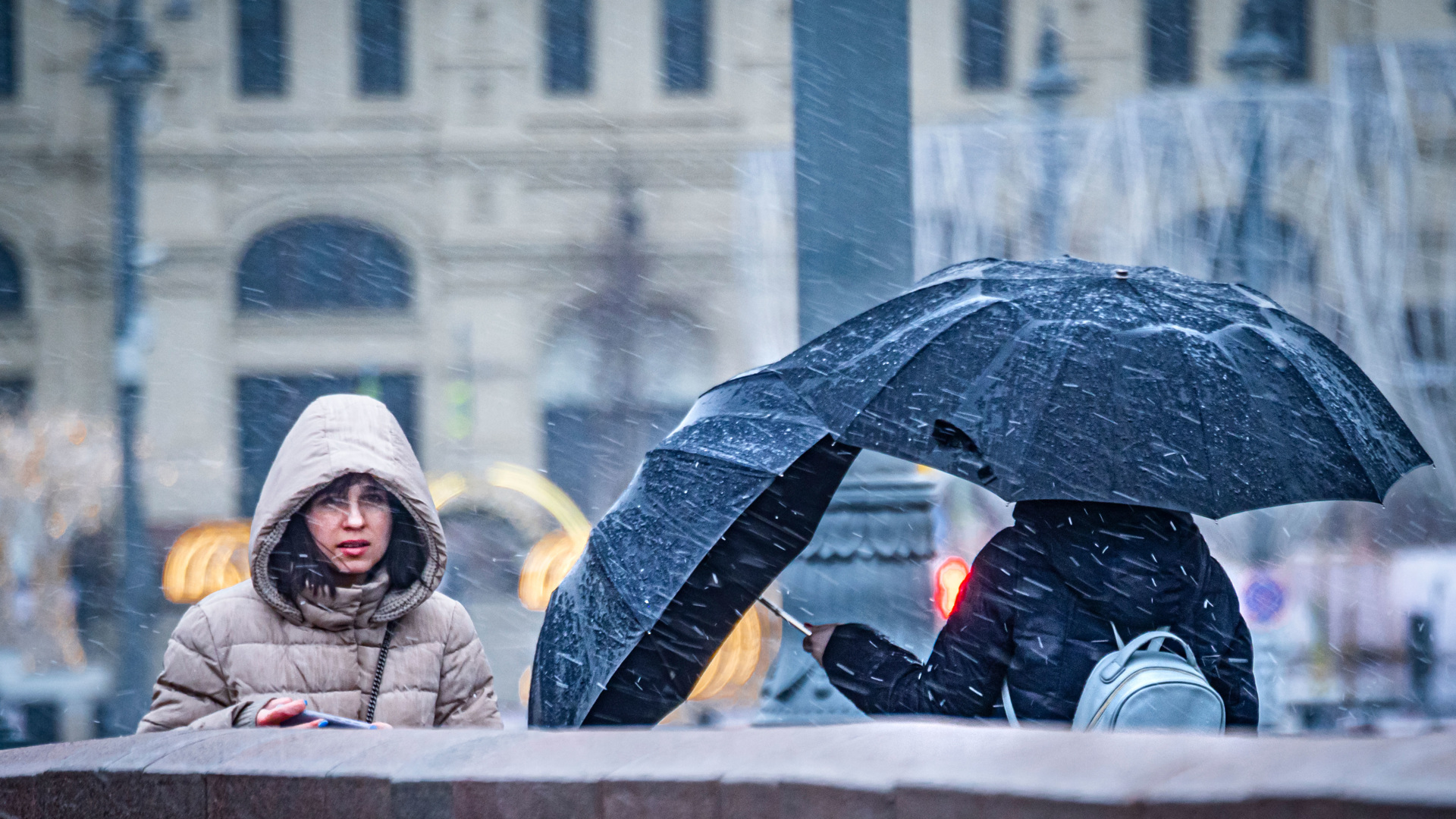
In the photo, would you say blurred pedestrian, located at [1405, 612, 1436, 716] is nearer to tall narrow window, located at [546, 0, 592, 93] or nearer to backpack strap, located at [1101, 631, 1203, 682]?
backpack strap, located at [1101, 631, 1203, 682]

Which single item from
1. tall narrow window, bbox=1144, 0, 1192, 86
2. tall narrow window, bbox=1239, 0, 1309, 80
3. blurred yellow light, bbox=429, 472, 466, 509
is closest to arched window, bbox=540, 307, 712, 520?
blurred yellow light, bbox=429, 472, 466, 509

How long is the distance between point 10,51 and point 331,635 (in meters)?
25.7

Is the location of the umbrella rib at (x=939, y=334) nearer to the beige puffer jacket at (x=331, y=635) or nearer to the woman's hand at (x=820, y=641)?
the woman's hand at (x=820, y=641)

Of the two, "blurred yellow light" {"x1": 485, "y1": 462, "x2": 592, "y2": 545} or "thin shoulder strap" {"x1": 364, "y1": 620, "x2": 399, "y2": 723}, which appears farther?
"blurred yellow light" {"x1": 485, "y1": 462, "x2": 592, "y2": 545}

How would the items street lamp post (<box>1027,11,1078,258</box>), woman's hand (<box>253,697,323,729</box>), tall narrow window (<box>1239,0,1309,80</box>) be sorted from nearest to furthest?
1. woman's hand (<box>253,697,323,729</box>)
2. street lamp post (<box>1027,11,1078,258</box>)
3. tall narrow window (<box>1239,0,1309,80</box>)

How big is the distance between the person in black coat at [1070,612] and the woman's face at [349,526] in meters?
1.20

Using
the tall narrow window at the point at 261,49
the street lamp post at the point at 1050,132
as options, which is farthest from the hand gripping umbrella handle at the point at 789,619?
the tall narrow window at the point at 261,49

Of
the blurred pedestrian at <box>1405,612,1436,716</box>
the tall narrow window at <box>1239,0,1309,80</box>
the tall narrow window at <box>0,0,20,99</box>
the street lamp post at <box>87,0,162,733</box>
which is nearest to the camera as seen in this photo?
the street lamp post at <box>87,0,162,733</box>

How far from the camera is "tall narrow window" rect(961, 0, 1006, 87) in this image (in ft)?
82.1

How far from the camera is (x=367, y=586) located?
10.1ft

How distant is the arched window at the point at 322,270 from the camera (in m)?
24.8

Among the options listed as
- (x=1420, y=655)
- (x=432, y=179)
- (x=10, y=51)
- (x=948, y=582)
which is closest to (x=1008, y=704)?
(x=948, y=582)

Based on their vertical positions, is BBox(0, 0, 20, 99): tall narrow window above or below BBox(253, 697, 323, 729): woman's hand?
above

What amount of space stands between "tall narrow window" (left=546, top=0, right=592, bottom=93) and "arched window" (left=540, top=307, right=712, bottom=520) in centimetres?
422
